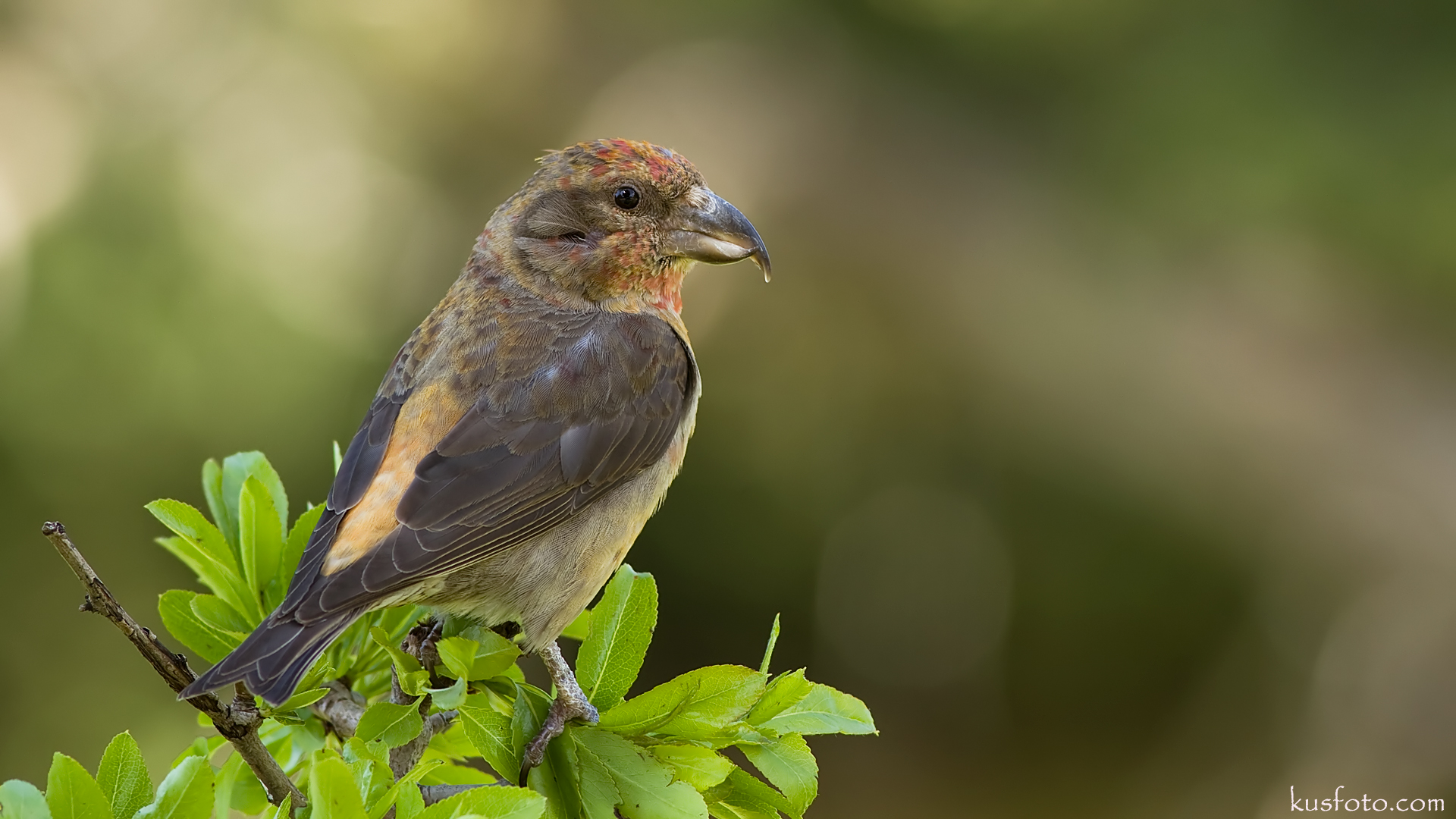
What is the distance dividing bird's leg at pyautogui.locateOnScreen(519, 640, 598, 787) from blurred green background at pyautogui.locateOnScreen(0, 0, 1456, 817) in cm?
445

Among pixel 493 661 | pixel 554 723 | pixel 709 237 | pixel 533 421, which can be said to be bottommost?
pixel 554 723

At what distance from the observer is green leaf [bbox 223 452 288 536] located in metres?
2.38

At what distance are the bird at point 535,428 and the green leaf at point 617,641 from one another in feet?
0.14

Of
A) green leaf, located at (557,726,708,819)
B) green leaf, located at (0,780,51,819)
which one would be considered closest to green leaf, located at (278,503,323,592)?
green leaf, located at (0,780,51,819)

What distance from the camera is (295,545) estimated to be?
95.3 inches

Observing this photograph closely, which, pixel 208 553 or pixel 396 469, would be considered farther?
pixel 396 469

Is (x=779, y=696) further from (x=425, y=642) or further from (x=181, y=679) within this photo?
(x=181, y=679)

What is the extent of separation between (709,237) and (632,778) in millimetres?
1684

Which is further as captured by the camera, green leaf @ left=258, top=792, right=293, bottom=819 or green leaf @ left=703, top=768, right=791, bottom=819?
green leaf @ left=703, top=768, right=791, bottom=819

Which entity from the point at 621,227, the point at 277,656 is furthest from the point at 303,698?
the point at 621,227

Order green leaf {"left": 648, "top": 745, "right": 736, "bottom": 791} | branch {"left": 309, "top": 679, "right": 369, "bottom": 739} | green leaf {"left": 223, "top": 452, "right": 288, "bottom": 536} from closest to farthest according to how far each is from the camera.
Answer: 1. green leaf {"left": 648, "top": 745, "right": 736, "bottom": 791}
2. branch {"left": 309, "top": 679, "right": 369, "bottom": 739}
3. green leaf {"left": 223, "top": 452, "right": 288, "bottom": 536}

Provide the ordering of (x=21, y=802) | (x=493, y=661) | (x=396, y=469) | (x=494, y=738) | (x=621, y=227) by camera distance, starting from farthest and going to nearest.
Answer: (x=621, y=227) < (x=396, y=469) < (x=493, y=661) < (x=494, y=738) < (x=21, y=802)

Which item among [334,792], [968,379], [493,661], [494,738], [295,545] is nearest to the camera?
[334,792]

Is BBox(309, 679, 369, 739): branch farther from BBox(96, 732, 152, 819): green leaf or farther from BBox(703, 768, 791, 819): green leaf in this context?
BBox(703, 768, 791, 819): green leaf
